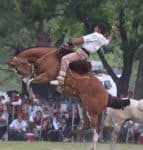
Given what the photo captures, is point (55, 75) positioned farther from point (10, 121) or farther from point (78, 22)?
point (78, 22)

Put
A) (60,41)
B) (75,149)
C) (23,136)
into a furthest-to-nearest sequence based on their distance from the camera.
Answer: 1. (60,41)
2. (23,136)
3. (75,149)

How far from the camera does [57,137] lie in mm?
26469

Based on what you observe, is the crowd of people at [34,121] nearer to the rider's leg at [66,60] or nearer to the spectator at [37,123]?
the spectator at [37,123]

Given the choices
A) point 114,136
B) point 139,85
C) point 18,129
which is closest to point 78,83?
point 114,136

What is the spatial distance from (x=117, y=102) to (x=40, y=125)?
19.6 ft

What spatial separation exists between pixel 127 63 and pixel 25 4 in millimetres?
4871

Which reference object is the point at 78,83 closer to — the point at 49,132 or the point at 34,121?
the point at 49,132

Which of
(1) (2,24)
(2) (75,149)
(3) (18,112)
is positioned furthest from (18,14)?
(2) (75,149)

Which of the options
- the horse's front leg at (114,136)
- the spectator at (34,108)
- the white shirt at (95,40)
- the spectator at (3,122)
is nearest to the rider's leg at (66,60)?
the white shirt at (95,40)

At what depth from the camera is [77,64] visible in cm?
1981

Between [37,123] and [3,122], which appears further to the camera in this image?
[37,123]

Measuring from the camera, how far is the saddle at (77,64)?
1970 cm

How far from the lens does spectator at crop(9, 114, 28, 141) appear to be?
2602cm

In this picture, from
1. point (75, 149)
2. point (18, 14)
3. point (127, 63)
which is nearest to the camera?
point (75, 149)
